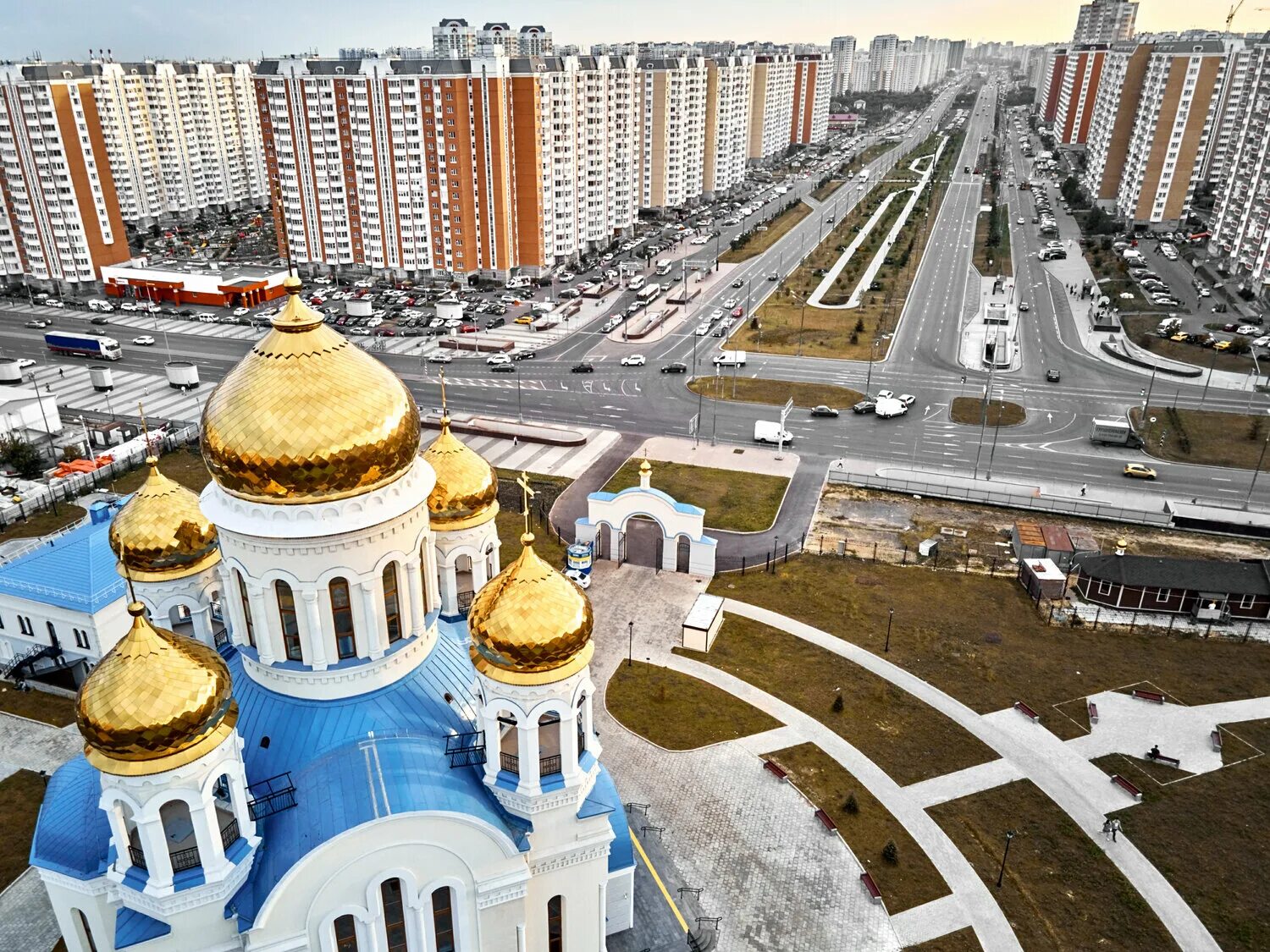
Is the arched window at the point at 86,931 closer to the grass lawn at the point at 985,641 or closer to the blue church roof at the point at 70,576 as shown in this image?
the blue church roof at the point at 70,576

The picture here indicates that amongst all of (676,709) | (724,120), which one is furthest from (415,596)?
(724,120)

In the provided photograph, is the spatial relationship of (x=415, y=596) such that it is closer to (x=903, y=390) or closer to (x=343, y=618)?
(x=343, y=618)

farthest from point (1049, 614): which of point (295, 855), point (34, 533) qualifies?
point (34, 533)

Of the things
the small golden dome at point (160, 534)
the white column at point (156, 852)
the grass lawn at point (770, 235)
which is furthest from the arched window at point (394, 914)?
the grass lawn at point (770, 235)

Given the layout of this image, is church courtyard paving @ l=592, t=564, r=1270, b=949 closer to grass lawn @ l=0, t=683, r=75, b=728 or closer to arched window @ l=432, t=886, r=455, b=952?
arched window @ l=432, t=886, r=455, b=952

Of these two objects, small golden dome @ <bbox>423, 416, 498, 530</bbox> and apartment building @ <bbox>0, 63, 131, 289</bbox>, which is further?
apartment building @ <bbox>0, 63, 131, 289</bbox>

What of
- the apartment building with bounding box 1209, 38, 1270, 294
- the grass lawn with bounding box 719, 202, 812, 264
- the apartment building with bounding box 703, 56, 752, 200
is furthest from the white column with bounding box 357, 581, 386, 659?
the apartment building with bounding box 703, 56, 752, 200
